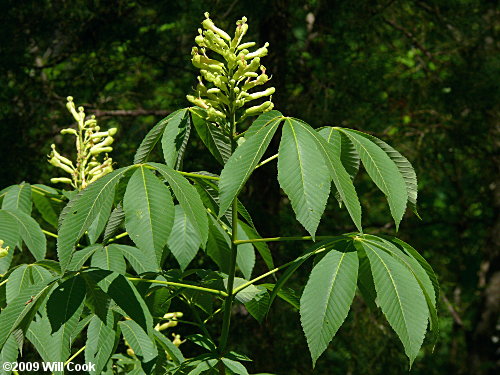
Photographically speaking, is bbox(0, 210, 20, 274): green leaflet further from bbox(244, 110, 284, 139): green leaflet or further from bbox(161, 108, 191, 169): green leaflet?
bbox(244, 110, 284, 139): green leaflet

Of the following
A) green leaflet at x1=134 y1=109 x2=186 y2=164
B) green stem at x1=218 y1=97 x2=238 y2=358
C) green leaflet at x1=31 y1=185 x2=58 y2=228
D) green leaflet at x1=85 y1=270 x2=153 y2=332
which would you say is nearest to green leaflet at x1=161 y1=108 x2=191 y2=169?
green leaflet at x1=134 y1=109 x2=186 y2=164

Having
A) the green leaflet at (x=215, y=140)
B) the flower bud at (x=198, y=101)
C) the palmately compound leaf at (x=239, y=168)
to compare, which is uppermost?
the flower bud at (x=198, y=101)

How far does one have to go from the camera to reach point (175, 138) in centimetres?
193

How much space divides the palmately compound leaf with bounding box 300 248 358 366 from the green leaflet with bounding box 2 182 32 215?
125 cm

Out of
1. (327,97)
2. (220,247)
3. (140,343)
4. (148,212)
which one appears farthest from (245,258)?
(327,97)

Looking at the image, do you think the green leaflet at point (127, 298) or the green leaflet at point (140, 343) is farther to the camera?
the green leaflet at point (140, 343)

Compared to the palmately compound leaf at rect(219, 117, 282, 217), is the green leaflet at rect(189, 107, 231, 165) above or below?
below

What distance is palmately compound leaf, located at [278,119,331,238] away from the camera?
1457 mm

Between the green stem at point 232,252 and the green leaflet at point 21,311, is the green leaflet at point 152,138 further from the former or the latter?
the green leaflet at point 21,311

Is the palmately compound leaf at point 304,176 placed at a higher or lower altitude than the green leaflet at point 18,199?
higher

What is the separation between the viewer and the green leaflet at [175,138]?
6.27 feet

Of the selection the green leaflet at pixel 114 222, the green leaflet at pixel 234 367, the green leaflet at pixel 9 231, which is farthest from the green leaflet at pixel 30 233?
the green leaflet at pixel 234 367

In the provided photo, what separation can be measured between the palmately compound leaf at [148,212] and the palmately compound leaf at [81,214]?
0.05 m

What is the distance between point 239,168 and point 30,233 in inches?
35.8
